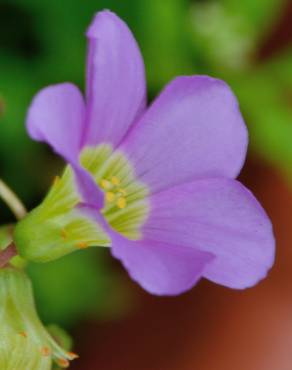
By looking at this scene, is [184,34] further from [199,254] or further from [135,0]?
[199,254]

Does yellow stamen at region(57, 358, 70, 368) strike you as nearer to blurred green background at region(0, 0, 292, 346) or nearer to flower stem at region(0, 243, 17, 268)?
flower stem at region(0, 243, 17, 268)

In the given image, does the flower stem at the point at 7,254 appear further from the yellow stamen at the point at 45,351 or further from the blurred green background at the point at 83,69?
the blurred green background at the point at 83,69

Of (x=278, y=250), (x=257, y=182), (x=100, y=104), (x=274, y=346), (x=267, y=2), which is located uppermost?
(x=100, y=104)

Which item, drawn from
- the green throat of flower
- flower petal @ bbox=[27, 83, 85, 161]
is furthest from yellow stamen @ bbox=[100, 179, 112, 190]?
flower petal @ bbox=[27, 83, 85, 161]

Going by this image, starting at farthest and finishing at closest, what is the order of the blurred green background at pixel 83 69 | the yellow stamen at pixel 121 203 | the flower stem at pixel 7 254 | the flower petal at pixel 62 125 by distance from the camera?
the blurred green background at pixel 83 69 → the yellow stamen at pixel 121 203 → the flower stem at pixel 7 254 → the flower petal at pixel 62 125

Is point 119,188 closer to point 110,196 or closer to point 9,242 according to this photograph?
point 110,196

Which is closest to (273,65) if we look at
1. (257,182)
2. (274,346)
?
(257,182)

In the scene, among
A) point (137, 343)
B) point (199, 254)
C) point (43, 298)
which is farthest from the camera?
point (137, 343)

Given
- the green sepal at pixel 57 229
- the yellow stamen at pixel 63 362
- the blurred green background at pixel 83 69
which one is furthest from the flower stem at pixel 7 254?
the blurred green background at pixel 83 69
